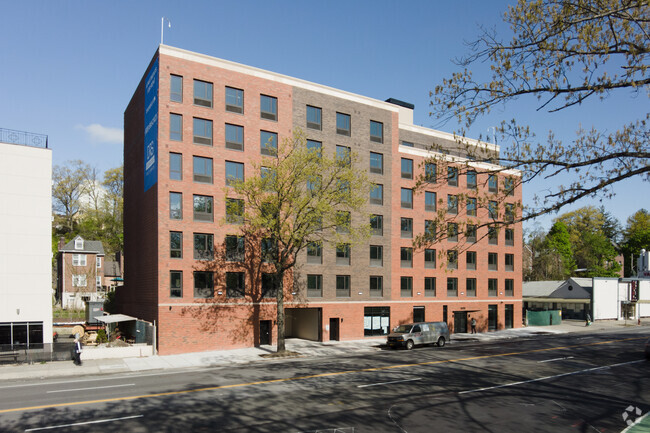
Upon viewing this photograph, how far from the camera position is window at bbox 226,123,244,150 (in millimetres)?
36594

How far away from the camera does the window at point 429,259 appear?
1844 inches

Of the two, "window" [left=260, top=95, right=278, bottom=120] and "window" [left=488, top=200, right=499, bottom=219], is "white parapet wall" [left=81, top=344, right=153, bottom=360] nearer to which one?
"window" [left=260, top=95, right=278, bottom=120]

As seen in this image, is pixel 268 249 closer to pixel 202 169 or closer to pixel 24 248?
pixel 202 169

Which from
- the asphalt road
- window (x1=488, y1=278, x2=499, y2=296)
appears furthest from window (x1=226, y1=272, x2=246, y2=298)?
window (x1=488, y1=278, x2=499, y2=296)

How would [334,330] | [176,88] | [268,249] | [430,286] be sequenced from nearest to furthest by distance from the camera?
[176,88] < [268,249] < [334,330] < [430,286]

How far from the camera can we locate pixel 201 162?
3541cm

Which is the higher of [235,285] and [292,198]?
[292,198]

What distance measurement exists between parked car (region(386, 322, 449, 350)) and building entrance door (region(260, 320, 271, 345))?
30.9 feet

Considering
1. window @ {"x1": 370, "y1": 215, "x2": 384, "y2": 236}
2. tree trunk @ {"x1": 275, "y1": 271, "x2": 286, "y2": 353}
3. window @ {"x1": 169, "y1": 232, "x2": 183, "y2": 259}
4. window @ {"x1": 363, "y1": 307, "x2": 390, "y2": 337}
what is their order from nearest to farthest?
tree trunk @ {"x1": 275, "y1": 271, "x2": 286, "y2": 353}, window @ {"x1": 169, "y1": 232, "x2": 183, "y2": 259}, window @ {"x1": 363, "y1": 307, "x2": 390, "y2": 337}, window @ {"x1": 370, "y1": 215, "x2": 384, "y2": 236}

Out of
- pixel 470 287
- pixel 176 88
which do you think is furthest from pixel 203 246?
pixel 470 287

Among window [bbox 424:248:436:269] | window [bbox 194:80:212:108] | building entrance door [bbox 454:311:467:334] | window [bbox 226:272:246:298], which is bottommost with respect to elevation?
building entrance door [bbox 454:311:467:334]

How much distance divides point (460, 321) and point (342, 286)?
16057mm

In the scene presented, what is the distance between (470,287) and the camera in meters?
50.4

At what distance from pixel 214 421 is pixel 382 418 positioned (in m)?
5.23
